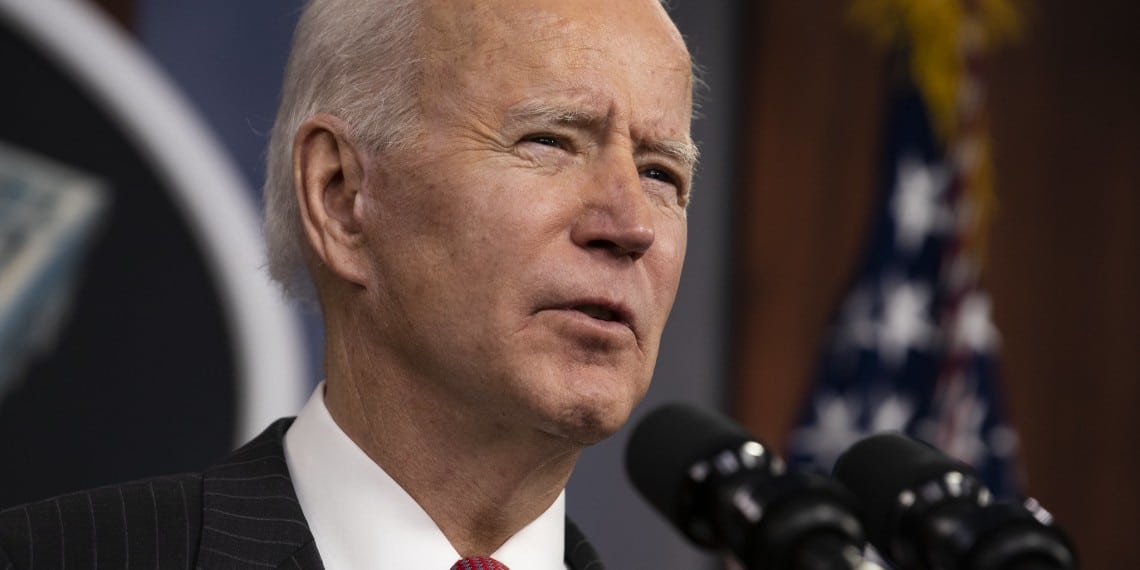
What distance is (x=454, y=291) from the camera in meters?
1.57

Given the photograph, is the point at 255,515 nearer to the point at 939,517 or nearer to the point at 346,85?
the point at 346,85

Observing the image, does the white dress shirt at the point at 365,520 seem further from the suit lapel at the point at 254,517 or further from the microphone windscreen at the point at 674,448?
the microphone windscreen at the point at 674,448

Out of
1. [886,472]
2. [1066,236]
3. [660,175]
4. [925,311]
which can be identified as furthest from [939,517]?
[1066,236]

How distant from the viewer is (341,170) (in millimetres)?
1711

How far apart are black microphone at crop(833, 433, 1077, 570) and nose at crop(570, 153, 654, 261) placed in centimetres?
38

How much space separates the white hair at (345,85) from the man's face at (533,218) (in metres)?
0.03

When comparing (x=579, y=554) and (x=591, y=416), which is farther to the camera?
(x=579, y=554)

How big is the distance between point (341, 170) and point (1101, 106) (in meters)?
2.93

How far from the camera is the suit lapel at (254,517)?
153cm

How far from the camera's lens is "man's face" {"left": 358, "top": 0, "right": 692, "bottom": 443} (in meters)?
1.53

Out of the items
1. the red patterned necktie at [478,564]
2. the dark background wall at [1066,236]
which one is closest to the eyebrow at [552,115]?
the red patterned necktie at [478,564]

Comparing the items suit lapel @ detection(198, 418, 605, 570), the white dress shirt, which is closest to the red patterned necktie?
the white dress shirt

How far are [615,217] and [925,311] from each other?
255cm

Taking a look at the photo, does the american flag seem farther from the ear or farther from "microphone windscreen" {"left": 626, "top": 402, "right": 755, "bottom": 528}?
"microphone windscreen" {"left": 626, "top": 402, "right": 755, "bottom": 528}
